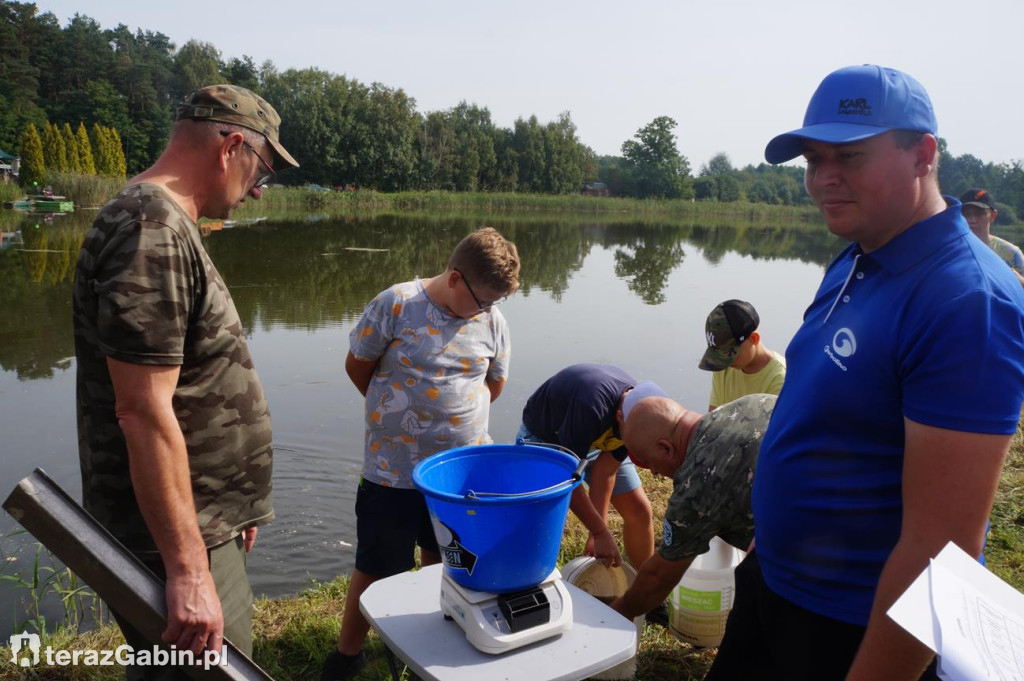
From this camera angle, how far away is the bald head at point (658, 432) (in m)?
2.46

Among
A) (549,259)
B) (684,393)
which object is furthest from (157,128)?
(684,393)

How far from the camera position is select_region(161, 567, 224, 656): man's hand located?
1.58m

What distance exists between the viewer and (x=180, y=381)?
173cm

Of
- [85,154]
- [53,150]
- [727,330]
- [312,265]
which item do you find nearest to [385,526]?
[727,330]

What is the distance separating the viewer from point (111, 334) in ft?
5.13

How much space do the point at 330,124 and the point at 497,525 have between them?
58.8 meters

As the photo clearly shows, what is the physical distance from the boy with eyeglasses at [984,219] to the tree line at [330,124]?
156 ft

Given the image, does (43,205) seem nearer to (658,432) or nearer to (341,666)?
(341,666)

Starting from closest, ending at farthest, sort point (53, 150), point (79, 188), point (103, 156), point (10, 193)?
1. point (10, 193)
2. point (79, 188)
3. point (53, 150)
4. point (103, 156)

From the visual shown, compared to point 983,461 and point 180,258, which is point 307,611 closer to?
point 180,258

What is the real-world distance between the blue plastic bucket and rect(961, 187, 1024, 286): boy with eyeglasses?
4.85 metres

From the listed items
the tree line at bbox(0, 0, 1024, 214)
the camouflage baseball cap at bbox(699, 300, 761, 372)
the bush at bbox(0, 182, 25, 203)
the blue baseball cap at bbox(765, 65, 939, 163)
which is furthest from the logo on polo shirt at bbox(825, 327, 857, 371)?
the tree line at bbox(0, 0, 1024, 214)

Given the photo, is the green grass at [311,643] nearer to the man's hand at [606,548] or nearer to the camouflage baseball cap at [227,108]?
the man's hand at [606,548]

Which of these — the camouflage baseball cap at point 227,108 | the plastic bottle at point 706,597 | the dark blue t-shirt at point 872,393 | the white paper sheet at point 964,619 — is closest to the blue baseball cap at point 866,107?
the dark blue t-shirt at point 872,393
